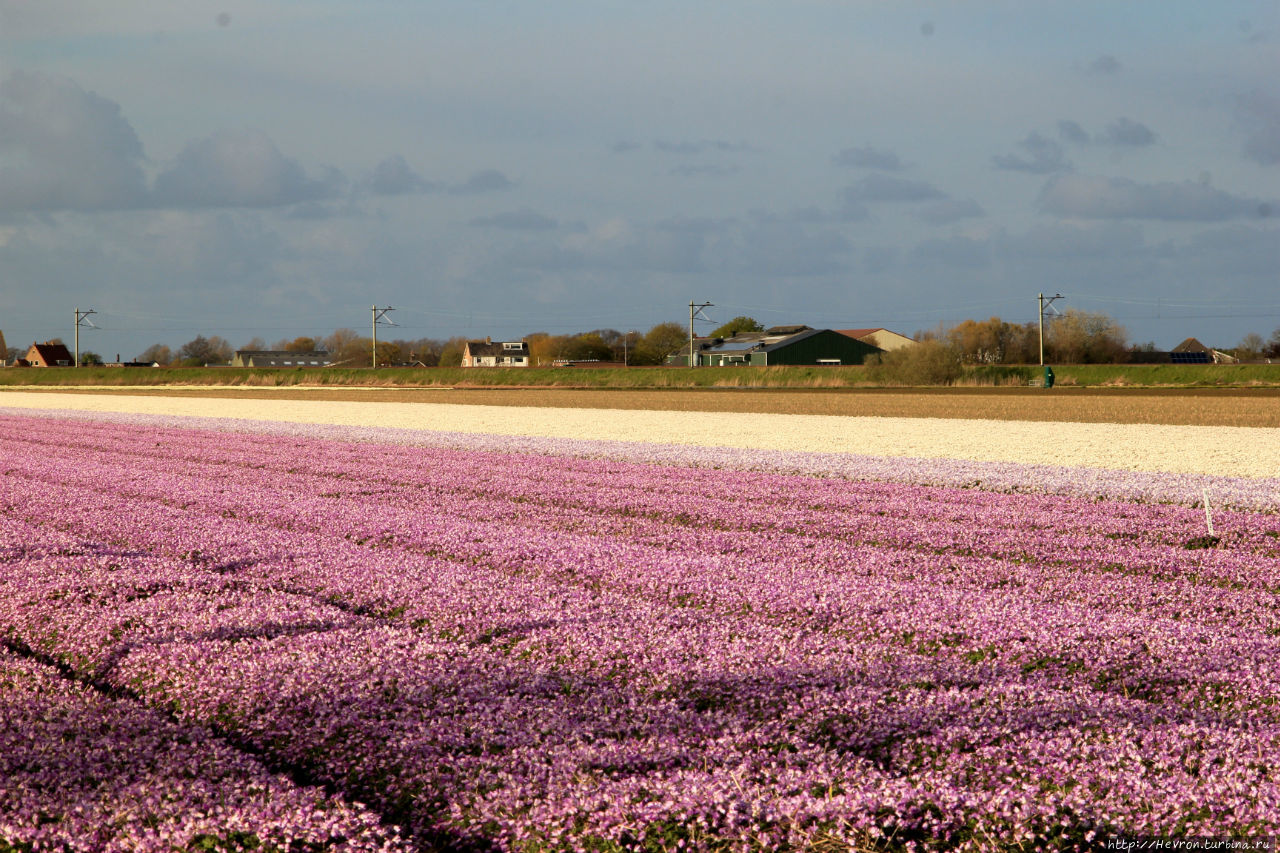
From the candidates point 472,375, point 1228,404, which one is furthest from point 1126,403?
point 472,375

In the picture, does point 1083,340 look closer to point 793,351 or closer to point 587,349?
point 793,351

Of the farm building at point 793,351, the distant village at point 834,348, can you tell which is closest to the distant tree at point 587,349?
the distant village at point 834,348

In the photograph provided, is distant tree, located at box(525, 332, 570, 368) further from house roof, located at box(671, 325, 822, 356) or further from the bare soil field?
the bare soil field

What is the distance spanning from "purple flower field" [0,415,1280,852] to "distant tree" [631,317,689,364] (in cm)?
15817

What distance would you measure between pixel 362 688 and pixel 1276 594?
23.1 ft

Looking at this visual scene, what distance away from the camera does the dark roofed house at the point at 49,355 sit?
18862 cm

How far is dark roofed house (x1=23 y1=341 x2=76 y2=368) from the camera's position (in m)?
189

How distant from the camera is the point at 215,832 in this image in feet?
14.1

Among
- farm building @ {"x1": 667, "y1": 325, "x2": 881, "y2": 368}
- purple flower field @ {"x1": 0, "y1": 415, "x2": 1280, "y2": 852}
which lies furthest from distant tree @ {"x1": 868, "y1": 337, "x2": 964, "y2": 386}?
purple flower field @ {"x1": 0, "y1": 415, "x2": 1280, "y2": 852}

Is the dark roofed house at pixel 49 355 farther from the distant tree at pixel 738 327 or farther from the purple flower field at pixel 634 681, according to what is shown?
the purple flower field at pixel 634 681

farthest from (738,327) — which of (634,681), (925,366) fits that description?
(634,681)

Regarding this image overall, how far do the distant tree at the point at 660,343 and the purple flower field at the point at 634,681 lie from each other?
15817cm

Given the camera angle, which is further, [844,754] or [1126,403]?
[1126,403]

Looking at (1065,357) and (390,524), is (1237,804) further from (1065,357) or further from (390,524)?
(1065,357)
